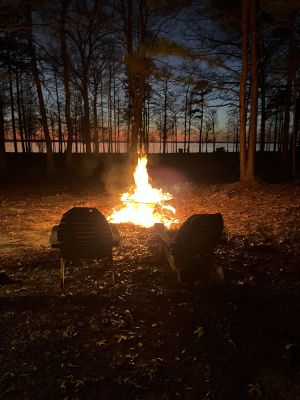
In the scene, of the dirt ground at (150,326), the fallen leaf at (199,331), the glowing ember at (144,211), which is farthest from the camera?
the glowing ember at (144,211)

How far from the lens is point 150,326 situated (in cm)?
447

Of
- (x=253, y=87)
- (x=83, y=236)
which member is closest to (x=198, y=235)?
(x=83, y=236)

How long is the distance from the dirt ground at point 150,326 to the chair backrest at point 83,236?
51 centimetres

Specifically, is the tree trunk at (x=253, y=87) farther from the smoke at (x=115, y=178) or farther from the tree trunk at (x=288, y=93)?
the smoke at (x=115, y=178)

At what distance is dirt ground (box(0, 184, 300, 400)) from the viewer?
3.41m

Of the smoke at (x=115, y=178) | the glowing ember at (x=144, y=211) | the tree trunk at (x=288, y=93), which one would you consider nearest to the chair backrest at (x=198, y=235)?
the glowing ember at (x=144, y=211)

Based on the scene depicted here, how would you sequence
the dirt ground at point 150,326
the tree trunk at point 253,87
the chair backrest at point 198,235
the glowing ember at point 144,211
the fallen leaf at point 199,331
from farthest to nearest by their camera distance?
the tree trunk at point 253,87 < the glowing ember at point 144,211 < the chair backrest at point 198,235 < the fallen leaf at point 199,331 < the dirt ground at point 150,326

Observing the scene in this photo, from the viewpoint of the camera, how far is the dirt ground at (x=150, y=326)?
3.41 metres

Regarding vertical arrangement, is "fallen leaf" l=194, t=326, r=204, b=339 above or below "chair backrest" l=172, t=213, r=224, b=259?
below

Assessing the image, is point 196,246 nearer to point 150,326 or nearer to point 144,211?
point 150,326

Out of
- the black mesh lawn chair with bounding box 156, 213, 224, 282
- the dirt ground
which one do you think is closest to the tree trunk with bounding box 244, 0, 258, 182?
the dirt ground

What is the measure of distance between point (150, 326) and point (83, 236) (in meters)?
2.06

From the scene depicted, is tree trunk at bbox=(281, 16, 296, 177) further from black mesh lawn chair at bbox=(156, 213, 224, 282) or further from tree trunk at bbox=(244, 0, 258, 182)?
black mesh lawn chair at bbox=(156, 213, 224, 282)

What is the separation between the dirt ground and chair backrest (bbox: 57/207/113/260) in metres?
0.51
